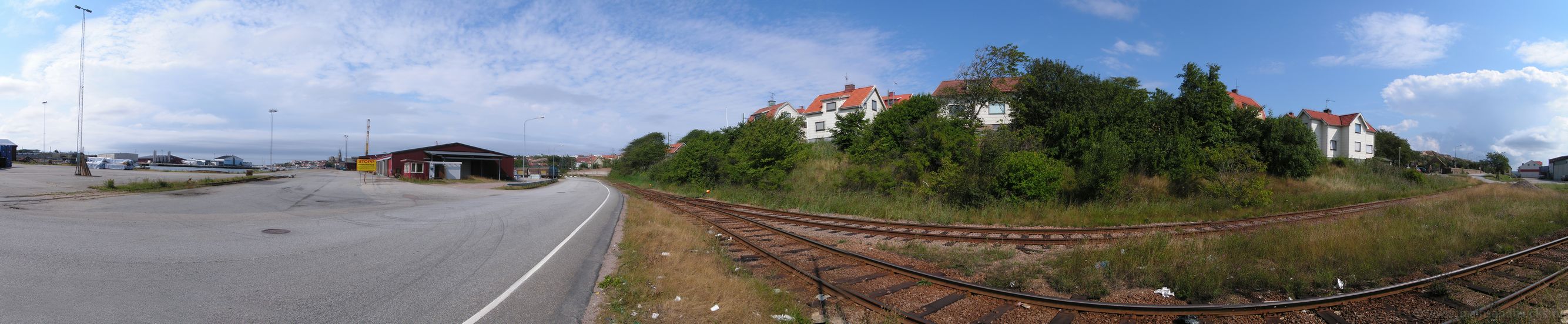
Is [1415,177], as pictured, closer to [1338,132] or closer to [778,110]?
[1338,132]

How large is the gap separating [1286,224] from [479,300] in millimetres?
17621

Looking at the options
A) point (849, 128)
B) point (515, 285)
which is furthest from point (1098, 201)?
point (515, 285)

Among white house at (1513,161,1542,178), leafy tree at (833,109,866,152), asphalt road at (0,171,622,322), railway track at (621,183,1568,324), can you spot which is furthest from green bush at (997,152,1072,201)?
white house at (1513,161,1542,178)

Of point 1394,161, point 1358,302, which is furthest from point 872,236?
point 1394,161

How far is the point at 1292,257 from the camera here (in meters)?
8.12

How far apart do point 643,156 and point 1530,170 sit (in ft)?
371

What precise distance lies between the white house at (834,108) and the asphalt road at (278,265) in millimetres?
38160

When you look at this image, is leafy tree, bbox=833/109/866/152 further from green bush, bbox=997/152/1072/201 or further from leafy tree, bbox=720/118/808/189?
green bush, bbox=997/152/1072/201

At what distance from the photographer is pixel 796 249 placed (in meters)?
10.8

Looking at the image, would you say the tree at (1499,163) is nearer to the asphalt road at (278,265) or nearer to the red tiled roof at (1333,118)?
the red tiled roof at (1333,118)

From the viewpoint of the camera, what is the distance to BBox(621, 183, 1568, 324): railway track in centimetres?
576

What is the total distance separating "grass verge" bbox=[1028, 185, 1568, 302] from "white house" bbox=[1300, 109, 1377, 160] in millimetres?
48944

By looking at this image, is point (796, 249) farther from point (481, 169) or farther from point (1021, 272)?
point (481, 169)

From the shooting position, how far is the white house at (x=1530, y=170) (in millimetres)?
67125
